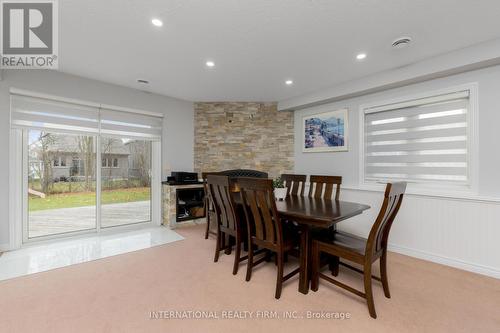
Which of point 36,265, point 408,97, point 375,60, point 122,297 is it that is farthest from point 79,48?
point 408,97

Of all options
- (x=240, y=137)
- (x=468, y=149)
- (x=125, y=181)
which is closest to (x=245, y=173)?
(x=240, y=137)

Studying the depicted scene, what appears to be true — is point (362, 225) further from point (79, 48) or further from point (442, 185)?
point (79, 48)

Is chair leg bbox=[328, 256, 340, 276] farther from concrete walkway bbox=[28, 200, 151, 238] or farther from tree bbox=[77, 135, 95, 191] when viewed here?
tree bbox=[77, 135, 95, 191]

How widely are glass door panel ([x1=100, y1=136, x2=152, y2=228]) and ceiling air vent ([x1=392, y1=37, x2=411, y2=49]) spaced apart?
160 inches

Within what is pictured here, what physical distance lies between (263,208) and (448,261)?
8.18 feet

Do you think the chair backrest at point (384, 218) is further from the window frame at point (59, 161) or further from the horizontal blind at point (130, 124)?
the window frame at point (59, 161)

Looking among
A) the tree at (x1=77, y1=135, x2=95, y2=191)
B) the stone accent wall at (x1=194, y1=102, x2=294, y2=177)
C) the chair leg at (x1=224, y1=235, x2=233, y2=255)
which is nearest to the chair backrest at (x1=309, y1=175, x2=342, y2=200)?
the chair leg at (x1=224, y1=235, x2=233, y2=255)

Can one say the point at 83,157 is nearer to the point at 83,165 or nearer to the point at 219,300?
the point at 83,165

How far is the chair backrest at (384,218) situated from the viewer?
1637 millimetres

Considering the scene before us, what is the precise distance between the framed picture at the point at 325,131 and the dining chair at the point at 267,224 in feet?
6.97

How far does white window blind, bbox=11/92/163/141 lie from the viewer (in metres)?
2.85

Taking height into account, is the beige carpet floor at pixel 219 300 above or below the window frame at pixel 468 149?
below

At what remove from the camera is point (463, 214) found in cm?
251

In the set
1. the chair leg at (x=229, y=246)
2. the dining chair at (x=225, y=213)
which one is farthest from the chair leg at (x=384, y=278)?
the chair leg at (x=229, y=246)
